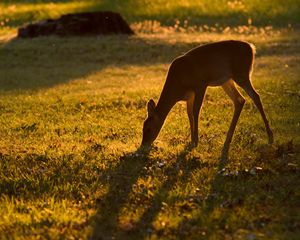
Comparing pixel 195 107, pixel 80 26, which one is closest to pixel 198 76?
pixel 195 107

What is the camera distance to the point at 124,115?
13.4 metres

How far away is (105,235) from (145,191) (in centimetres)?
131

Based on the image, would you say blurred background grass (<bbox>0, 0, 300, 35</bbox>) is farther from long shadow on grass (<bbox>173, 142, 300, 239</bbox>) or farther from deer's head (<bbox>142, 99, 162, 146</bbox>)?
long shadow on grass (<bbox>173, 142, 300, 239</bbox>)

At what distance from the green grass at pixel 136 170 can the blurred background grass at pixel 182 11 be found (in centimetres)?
1754

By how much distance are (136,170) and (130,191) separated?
32.7 inches

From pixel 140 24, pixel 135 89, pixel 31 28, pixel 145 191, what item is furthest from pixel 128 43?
pixel 145 191

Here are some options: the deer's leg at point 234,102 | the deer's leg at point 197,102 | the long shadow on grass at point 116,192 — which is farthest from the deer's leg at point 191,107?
the long shadow on grass at point 116,192

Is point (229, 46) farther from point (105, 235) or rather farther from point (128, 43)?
point (128, 43)

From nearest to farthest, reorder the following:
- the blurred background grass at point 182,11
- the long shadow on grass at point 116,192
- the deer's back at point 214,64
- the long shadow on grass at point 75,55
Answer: the long shadow on grass at point 116,192
the deer's back at point 214,64
the long shadow on grass at point 75,55
the blurred background grass at point 182,11

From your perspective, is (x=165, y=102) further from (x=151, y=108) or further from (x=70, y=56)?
(x=70, y=56)

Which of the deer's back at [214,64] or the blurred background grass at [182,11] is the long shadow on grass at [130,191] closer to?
the deer's back at [214,64]

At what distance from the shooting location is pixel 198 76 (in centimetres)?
963

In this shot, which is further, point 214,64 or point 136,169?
point 214,64

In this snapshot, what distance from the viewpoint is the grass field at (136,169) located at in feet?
22.4
